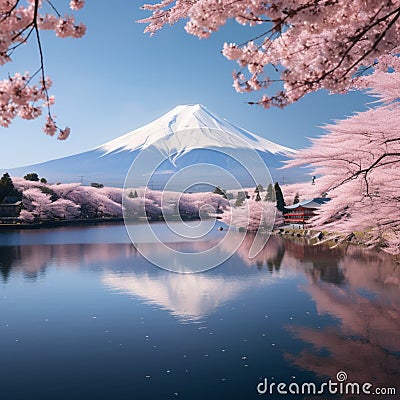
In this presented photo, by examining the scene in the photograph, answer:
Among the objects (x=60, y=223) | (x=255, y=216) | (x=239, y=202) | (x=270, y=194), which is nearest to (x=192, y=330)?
(x=255, y=216)

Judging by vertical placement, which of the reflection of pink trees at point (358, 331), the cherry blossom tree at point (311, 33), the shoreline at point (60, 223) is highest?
the cherry blossom tree at point (311, 33)

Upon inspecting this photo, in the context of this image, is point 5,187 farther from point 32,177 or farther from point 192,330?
point 192,330

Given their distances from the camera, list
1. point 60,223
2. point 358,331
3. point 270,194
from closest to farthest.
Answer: point 358,331
point 270,194
point 60,223

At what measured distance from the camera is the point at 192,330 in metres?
5.35

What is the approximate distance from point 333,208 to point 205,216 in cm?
2570

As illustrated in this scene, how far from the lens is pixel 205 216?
35.5 meters

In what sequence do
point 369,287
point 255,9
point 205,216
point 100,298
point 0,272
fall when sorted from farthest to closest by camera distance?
1. point 205,216
2. point 0,272
3. point 369,287
4. point 100,298
5. point 255,9

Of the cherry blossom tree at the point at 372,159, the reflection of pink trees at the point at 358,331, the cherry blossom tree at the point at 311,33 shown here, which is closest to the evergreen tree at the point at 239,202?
Result: the cherry blossom tree at the point at 372,159

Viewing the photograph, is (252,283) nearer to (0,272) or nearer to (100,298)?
(100,298)

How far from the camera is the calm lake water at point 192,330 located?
385 centimetres

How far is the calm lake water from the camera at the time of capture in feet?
12.6

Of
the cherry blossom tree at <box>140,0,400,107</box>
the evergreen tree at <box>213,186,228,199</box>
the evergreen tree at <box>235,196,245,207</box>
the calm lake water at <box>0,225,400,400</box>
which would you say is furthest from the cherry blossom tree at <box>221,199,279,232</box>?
the cherry blossom tree at <box>140,0,400,107</box>

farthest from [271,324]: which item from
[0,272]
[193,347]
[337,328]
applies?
[0,272]

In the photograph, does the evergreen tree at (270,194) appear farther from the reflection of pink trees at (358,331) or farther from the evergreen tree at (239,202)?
the reflection of pink trees at (358,331)
